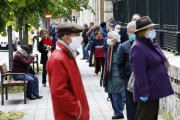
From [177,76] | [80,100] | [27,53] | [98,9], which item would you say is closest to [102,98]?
[27,53]

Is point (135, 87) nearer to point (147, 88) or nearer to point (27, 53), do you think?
point (147, 88)

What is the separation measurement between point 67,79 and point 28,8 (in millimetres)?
8722

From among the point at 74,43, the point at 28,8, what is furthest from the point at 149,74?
the point at 28,8

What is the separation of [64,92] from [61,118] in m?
0.30

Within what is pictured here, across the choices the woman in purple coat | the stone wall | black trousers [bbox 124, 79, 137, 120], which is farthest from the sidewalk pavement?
the woman in purple coat

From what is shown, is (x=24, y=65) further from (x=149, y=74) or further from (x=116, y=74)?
(x=149, y=74)

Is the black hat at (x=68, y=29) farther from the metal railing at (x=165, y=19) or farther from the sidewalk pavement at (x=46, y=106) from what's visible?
the sidewalk pavement at (x=46, y=106)

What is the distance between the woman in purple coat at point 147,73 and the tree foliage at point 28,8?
2236 mm

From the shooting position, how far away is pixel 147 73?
4.40 meters

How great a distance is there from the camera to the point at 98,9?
23.5 metres

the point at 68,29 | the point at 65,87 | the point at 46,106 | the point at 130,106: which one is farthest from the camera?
the point at 46,106

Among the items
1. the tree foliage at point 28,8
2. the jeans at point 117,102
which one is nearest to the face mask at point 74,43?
the tree foliage at point 28,8

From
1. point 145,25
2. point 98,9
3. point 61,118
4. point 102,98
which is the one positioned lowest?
point 102,98

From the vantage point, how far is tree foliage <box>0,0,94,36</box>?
23.8 ft
